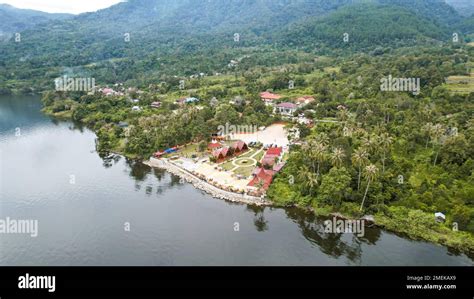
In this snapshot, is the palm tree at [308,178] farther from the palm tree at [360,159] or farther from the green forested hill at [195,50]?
the green forested hill at [195,50]

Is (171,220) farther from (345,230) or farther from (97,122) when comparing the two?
(97,122)

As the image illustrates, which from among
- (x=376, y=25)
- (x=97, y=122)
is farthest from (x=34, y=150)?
(x=376, y=25)

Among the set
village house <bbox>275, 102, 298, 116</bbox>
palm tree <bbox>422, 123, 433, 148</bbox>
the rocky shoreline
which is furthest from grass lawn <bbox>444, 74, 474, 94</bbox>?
the rocky shoreline

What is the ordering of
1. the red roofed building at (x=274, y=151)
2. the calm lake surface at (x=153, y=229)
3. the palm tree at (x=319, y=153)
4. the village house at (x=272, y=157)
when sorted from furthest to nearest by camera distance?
the red roofed building at (x=274, y=151), the village house at (x=272, y=157), the palm tree at (x=319, y=153), the calm lake surface at (x=153, y=229)

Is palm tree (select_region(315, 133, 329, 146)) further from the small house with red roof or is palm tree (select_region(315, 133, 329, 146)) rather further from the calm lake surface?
Result: the small house with red roof

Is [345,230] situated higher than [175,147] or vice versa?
[175,147]

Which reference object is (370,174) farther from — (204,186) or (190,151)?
(190,151)

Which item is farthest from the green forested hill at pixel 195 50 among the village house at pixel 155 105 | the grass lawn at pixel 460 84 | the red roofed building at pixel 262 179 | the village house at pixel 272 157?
the red roofed building at pixel 262 179
